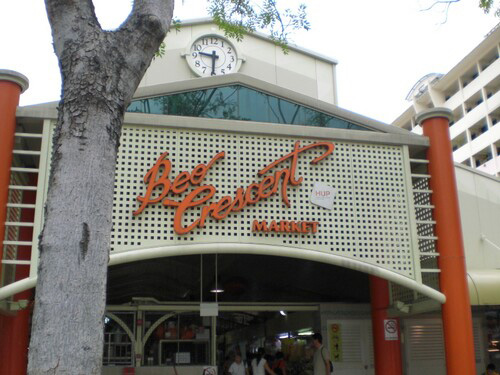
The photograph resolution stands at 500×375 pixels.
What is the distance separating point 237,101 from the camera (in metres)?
12.3

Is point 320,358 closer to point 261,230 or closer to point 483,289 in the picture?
point 261,230

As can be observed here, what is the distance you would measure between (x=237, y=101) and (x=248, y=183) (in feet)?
6.83

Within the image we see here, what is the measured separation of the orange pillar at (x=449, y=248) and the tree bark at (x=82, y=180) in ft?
26.5

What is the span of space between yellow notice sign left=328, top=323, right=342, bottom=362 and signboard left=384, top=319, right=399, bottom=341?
193 centimetres

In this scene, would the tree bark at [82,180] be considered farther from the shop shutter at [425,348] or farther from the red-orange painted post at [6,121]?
the shop shutter at [425,348]

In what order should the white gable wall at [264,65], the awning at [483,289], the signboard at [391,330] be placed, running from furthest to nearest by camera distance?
the white gable wall at [264,65] → the signboard at [391,330] → the awning at [483,289]

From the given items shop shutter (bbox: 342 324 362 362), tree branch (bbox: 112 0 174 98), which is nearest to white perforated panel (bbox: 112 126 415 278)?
shop shutter (bbox: 342 324 362 362)

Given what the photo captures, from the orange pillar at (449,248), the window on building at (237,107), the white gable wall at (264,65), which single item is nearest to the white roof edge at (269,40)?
the white gable wall at (264,65)

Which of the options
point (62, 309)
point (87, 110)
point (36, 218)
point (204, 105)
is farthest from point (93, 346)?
point (204, 105)

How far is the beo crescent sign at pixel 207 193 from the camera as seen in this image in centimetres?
1039

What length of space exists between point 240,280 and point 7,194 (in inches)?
257

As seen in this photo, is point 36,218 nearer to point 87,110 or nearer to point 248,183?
point 248,183

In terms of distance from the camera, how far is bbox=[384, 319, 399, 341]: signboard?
12367 mm

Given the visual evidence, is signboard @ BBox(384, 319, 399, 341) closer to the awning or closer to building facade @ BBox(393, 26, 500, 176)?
the awning
